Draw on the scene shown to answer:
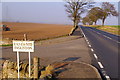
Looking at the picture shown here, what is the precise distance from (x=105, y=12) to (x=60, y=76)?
219 ft

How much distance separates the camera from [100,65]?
8.81 meters

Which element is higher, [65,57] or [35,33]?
[35,33]

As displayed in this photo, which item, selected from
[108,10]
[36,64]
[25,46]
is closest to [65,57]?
[36,64]

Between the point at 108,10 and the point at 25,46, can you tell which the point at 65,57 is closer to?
the point at 25,46

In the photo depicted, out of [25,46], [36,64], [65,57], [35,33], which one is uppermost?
[35,33]

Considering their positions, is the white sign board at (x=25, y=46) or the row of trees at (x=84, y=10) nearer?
the white sign board at (x=25, y=46)

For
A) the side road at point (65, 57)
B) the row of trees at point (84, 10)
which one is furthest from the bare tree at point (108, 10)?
the side road at point (65, 57)

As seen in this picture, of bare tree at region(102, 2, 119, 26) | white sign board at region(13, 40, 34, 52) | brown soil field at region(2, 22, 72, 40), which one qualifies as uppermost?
bare tree at region(102, 2, 119, 26)

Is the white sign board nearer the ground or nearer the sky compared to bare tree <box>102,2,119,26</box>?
nearer the ground

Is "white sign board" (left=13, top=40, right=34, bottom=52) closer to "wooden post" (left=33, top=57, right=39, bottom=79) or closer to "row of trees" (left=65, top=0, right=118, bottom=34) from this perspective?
"wooden post" (left=33, top=57, right=39, bottom=79)

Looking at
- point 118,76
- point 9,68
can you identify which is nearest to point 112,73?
point 118,76

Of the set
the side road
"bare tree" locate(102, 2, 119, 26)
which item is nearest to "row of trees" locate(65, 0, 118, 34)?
"bare tree" locate(102, 2, 119, 26)

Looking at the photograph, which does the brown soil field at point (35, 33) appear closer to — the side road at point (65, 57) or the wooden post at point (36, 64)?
the side road at point (65, 57)

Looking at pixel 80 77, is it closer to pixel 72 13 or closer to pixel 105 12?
pixel 72 13
